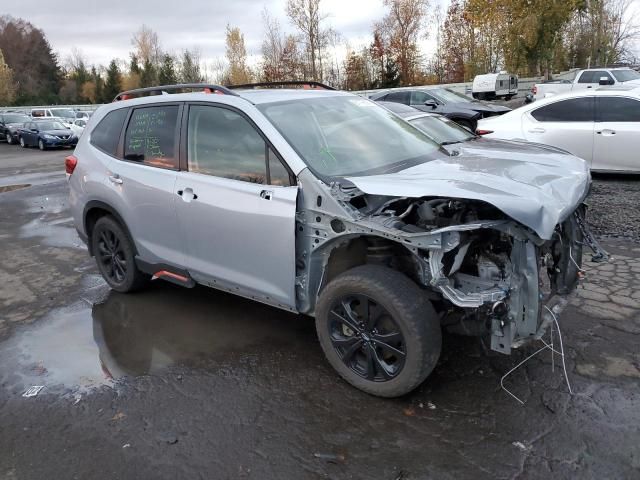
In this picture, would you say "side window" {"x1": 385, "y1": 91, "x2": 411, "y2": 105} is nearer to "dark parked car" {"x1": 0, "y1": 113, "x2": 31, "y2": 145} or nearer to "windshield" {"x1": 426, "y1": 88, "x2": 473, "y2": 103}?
"windshield" {"x1": 426, "y1": 88, "x2": 473, "y2": 103}

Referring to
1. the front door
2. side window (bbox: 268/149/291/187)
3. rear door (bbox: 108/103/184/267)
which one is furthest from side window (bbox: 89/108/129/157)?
side window (bbox: 268/149/291/187)

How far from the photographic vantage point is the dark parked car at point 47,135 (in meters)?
23.7

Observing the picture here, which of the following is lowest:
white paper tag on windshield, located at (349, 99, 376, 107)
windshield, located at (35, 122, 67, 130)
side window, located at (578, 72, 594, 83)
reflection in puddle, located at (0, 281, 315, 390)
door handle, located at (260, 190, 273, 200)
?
reflection in puddle, located at (0, 281, 315, 390)

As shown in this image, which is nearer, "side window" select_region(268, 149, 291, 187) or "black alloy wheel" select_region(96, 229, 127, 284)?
"side window" select_region(268, 149, 291, 187)

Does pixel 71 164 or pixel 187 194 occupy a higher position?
pixel 71 164

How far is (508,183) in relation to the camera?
318cm

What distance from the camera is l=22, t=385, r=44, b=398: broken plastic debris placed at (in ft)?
12.3

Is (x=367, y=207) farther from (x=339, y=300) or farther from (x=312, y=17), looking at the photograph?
(x=312, y=17)

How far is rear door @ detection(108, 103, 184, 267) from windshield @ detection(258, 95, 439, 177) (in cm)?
101

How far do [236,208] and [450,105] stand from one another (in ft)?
46.4

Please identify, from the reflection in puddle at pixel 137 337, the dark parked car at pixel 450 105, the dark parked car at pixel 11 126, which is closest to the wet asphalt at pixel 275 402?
the reflection in puddle at pixel 137 337

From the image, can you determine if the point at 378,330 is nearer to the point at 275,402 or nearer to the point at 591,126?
the point at 275,402

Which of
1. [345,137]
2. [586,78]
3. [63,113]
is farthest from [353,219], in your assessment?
[63,113]

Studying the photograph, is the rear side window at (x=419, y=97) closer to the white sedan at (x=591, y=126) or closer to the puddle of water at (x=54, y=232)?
the white sedan at (x=591, y=126)
